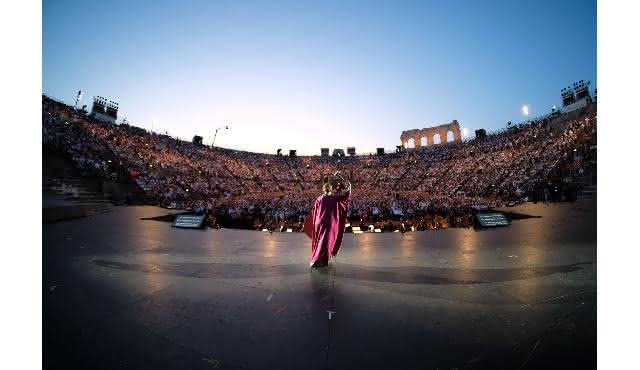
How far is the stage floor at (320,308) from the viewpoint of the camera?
229 cm

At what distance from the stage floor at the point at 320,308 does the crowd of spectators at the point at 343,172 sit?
451 centimetres

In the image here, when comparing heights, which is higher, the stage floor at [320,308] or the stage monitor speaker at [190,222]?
the stage monitor speaker at [190,222]

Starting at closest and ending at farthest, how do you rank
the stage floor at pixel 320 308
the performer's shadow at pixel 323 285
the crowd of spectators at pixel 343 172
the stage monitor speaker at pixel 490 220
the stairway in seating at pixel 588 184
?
the stage floor at pixel 320 308 → the performer's shadow at pixel 323 285 → the stage monitor speaker at pixel 490 220 → the crowd of spectators at pixel 343 172 → the stairway in seating at pixel 588 184

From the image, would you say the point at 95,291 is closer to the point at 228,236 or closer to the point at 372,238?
the point at 228,236

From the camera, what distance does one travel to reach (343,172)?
44.9 m

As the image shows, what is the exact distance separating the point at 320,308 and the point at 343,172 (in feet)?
138

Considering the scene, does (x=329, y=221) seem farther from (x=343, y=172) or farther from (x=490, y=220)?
(x=343, y=172)

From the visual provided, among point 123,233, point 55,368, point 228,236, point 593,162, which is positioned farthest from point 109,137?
point 593,162

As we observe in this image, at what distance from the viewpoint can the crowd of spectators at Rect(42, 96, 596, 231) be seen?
13.1 metres

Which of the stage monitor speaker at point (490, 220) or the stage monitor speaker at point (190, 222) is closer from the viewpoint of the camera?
the stage monitor speaker at point (490, 220)

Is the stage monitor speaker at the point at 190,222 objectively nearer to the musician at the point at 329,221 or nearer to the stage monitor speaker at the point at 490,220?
the musician at the point at 329,221

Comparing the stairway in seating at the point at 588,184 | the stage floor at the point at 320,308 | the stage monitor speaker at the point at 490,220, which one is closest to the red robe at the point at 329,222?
the stage floor at the point at 320,308

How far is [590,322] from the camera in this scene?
2.77 metres

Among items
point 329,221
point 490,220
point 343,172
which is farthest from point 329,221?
point 343,172
